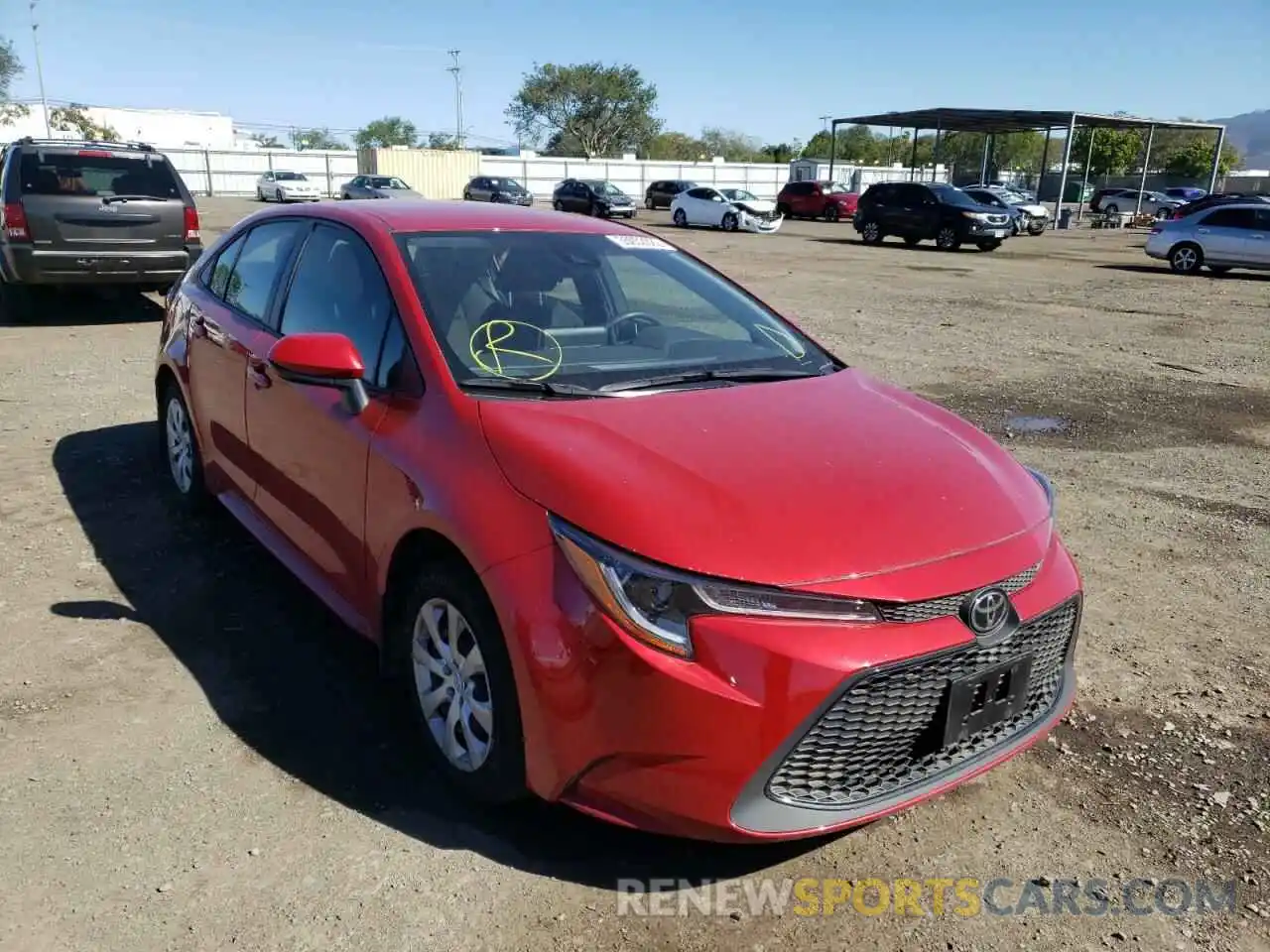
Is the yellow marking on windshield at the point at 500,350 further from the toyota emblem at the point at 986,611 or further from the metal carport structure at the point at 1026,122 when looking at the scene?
the metal carport structure at the point at 1026,122

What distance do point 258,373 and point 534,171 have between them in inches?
2249

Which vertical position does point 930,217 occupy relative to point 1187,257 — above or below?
above

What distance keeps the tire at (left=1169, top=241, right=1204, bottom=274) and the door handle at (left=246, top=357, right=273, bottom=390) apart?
22.5 meters

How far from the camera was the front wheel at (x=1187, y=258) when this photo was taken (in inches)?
848

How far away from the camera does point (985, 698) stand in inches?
99.3

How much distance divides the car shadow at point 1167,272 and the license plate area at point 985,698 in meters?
21.9

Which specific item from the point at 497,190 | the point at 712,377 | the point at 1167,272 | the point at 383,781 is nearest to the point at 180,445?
the point at 383,781

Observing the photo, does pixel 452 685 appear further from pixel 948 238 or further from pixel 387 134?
pixel 387 134

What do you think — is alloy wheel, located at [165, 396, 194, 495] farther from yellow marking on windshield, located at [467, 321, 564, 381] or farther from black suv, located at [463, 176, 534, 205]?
black suv, located at [463, 176, 534, 205]

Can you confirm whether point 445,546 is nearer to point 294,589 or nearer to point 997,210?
point 294,589

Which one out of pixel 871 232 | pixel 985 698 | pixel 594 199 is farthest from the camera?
pixel 594 199

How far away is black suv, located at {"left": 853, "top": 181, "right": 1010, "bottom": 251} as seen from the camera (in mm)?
27016

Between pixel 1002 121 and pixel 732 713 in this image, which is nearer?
pixel 732 713

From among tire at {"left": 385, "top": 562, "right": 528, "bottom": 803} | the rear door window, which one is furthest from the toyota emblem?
the rear door window
